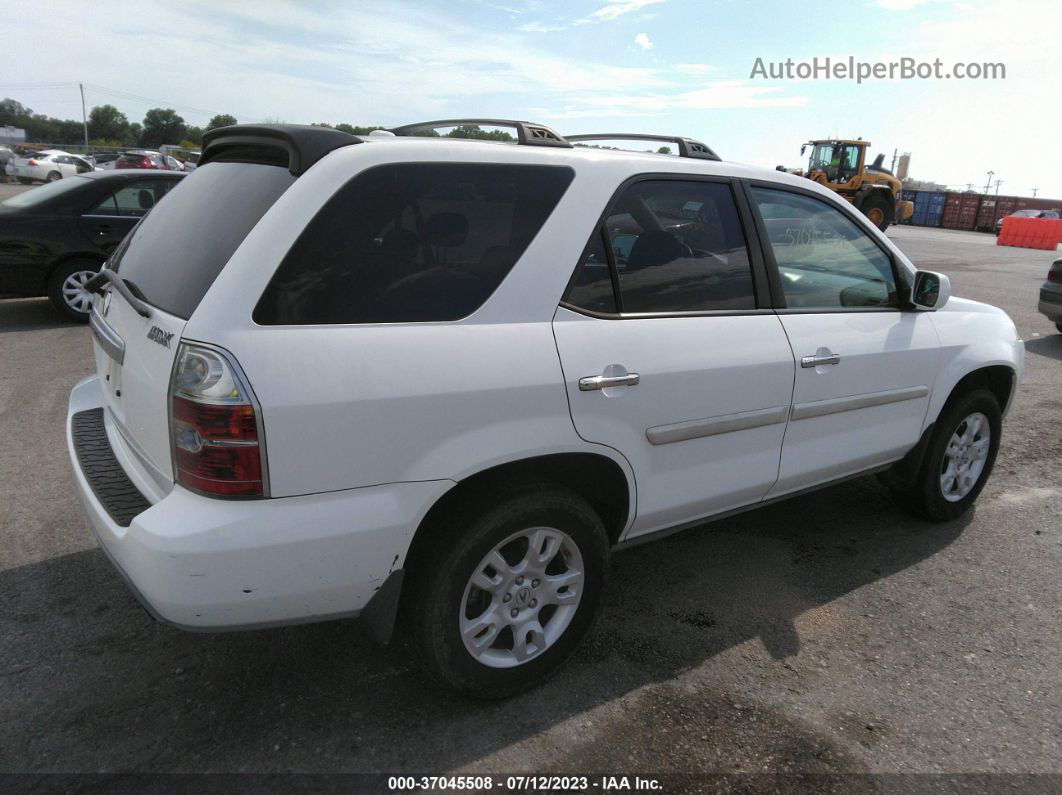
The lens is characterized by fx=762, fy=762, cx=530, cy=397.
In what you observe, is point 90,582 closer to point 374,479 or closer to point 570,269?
point 374,479

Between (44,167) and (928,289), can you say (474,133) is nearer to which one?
(928,289)

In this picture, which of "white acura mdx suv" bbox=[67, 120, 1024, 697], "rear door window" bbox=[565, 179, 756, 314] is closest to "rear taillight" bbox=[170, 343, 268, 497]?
"white acura mdx suv" bbox=[67, 120, 1024, 697]

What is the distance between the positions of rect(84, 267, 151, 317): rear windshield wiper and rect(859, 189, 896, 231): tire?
26446 millimetres

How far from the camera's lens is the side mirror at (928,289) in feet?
11.8

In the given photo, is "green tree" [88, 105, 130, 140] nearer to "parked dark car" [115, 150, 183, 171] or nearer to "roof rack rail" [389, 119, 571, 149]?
"parked dark car" [115, 150, 183, 171]

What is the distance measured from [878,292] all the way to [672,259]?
133 centimetres

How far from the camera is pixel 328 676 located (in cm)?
A: 270

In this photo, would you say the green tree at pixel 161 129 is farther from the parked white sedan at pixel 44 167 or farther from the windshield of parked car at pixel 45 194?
the windshield of parked car at pixel 45 194

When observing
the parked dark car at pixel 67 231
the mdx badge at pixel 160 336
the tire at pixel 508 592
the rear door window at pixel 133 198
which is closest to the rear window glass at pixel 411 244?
the mdx badge at pixel 160 336

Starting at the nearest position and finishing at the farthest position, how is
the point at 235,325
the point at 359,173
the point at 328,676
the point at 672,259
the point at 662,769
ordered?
the point at 235,325 → the point at 359,173 → the point at 662,769 → the point at 328,676 → the point at 672,259

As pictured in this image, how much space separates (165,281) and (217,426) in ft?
2.29

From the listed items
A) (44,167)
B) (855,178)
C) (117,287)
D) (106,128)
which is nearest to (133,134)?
(106,128)

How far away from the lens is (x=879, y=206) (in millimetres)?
25906

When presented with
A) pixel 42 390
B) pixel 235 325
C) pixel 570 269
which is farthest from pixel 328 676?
pixel 42 390
